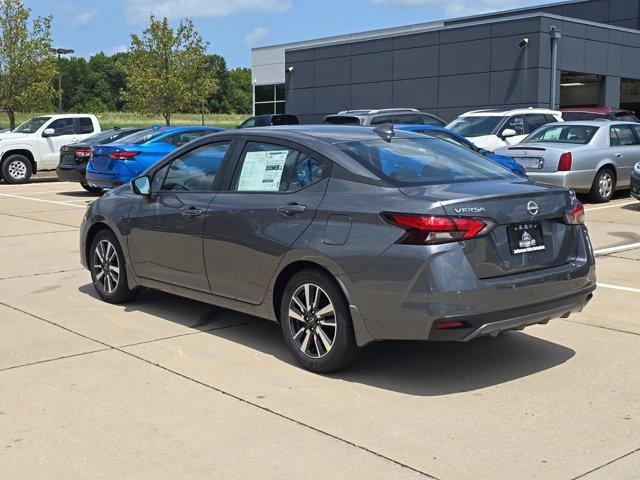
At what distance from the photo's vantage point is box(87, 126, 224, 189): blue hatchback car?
15875 millimetres

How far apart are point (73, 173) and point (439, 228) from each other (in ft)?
50.7

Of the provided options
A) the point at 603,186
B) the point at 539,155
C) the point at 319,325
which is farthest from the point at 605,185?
the point at 319,325

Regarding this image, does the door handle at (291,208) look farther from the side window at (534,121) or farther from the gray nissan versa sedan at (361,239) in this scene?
the side window at (534,121)

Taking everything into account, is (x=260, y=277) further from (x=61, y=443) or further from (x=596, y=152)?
(x=596, y=152)

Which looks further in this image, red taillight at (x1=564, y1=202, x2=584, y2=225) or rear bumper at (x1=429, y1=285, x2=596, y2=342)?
red taillight at (x1=564, y1=202, x2=584, y2=225)

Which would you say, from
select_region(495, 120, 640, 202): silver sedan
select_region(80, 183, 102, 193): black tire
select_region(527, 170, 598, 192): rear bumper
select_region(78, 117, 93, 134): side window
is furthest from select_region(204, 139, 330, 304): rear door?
select_region(78, 117, 93, 134): side window

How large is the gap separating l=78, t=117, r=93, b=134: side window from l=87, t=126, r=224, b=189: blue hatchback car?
6.26 meters

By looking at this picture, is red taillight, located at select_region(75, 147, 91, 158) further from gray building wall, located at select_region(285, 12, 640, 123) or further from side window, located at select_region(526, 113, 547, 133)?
gray building wall, located at select_region(285, 12, 640, 123)

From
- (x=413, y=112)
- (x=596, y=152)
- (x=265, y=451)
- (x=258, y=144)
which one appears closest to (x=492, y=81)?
(x=413, y=112)

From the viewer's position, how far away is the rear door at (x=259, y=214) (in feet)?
17.6

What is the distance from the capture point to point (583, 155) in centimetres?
1480

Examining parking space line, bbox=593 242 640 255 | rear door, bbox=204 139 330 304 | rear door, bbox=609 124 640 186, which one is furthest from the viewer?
rear door, bbox=609 124 640 186

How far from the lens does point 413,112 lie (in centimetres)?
1927

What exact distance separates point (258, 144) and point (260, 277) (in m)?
1.03
